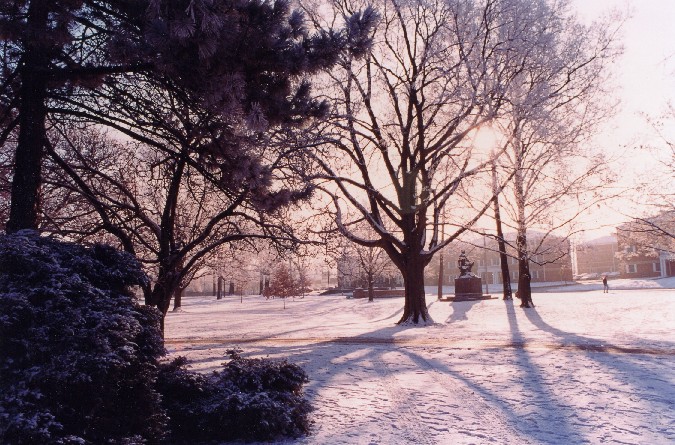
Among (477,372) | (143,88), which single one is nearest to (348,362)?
(477,372)

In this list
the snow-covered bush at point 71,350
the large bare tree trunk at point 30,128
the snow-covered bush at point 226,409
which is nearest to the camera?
the snow-covered bush at point 71,350

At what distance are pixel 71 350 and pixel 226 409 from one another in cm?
199

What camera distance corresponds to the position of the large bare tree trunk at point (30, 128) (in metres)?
5.83

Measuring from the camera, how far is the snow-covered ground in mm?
5156

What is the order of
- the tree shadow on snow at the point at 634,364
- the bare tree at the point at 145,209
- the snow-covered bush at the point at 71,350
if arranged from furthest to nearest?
the bare tree at the point at 145,209, the tree shadow on snow at the point at 634,364, the snow-covered bush at the point at 71,350

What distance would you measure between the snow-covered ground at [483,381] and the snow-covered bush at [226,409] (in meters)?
0.36

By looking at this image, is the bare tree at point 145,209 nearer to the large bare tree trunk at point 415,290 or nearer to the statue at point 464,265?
the large bare tree trunk at point 415,290

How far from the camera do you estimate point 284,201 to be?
297 inches

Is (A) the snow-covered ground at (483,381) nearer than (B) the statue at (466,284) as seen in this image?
Yes

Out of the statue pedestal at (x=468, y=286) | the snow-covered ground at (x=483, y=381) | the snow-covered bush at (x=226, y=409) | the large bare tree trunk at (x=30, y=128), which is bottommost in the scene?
the snow-covered ground at (x=483, y=381)

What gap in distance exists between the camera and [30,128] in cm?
598

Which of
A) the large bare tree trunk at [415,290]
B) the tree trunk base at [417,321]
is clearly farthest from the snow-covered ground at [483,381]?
the large bare tree trunk at [415,290]

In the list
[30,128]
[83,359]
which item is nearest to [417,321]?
[30,128]

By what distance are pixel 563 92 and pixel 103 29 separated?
17.1m
